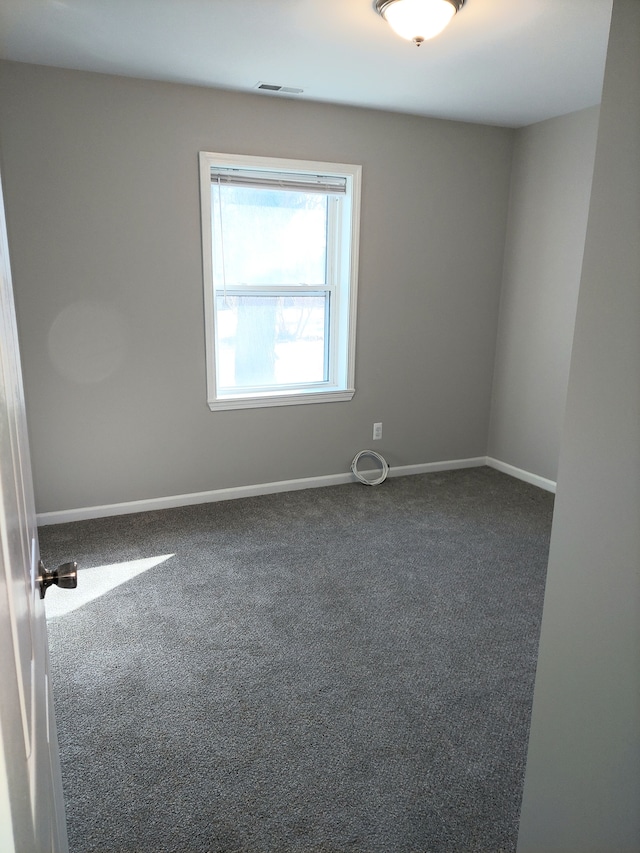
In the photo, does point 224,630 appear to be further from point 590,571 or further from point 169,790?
point 590,571

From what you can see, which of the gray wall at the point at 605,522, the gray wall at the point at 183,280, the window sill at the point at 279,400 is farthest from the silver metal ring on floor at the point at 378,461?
the gray wall at the point at 605,522

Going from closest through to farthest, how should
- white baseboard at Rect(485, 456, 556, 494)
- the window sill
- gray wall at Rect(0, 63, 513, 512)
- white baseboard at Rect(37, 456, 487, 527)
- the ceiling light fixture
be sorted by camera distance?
1. the ceiling light fixture
2. gray wall at Rect(0, 63, 513, 512)
3. white baseboard at Rect(37, 456, 487, 527)
4. the window sill
5. white baseboard at Rect(485, 456, 556, 494)

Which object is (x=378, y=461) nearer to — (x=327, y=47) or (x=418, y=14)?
(x=327, y=47)

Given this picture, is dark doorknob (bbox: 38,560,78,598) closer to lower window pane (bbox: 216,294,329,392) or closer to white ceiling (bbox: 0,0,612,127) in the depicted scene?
white ceiling (bbox: 0,0,612,127)

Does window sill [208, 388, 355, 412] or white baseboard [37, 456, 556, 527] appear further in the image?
window sill [208, 388, 355, 412]

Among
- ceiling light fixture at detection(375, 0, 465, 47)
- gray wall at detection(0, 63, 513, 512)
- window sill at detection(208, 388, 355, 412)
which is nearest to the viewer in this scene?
ceiling light fixture at detection(375, 0, 465, 47)

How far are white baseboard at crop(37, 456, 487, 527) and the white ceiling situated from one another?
2.43 metres

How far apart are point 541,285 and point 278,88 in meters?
2.20

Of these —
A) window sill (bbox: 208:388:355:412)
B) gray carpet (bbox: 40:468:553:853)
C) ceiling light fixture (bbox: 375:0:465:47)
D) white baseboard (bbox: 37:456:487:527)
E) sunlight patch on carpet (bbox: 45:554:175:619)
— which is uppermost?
ceiling light fixture (bbox: 375:0:465:47)

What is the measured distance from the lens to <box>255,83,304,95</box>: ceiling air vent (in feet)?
10.7

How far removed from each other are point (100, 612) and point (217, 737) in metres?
0.99

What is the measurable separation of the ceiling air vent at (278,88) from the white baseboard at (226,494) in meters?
2.43

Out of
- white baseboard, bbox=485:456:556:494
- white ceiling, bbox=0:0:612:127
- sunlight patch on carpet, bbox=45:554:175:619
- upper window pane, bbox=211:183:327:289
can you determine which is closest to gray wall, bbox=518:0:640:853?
white ceiling, bbox=0:0:612:127

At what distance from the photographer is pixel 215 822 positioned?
5.28ft
